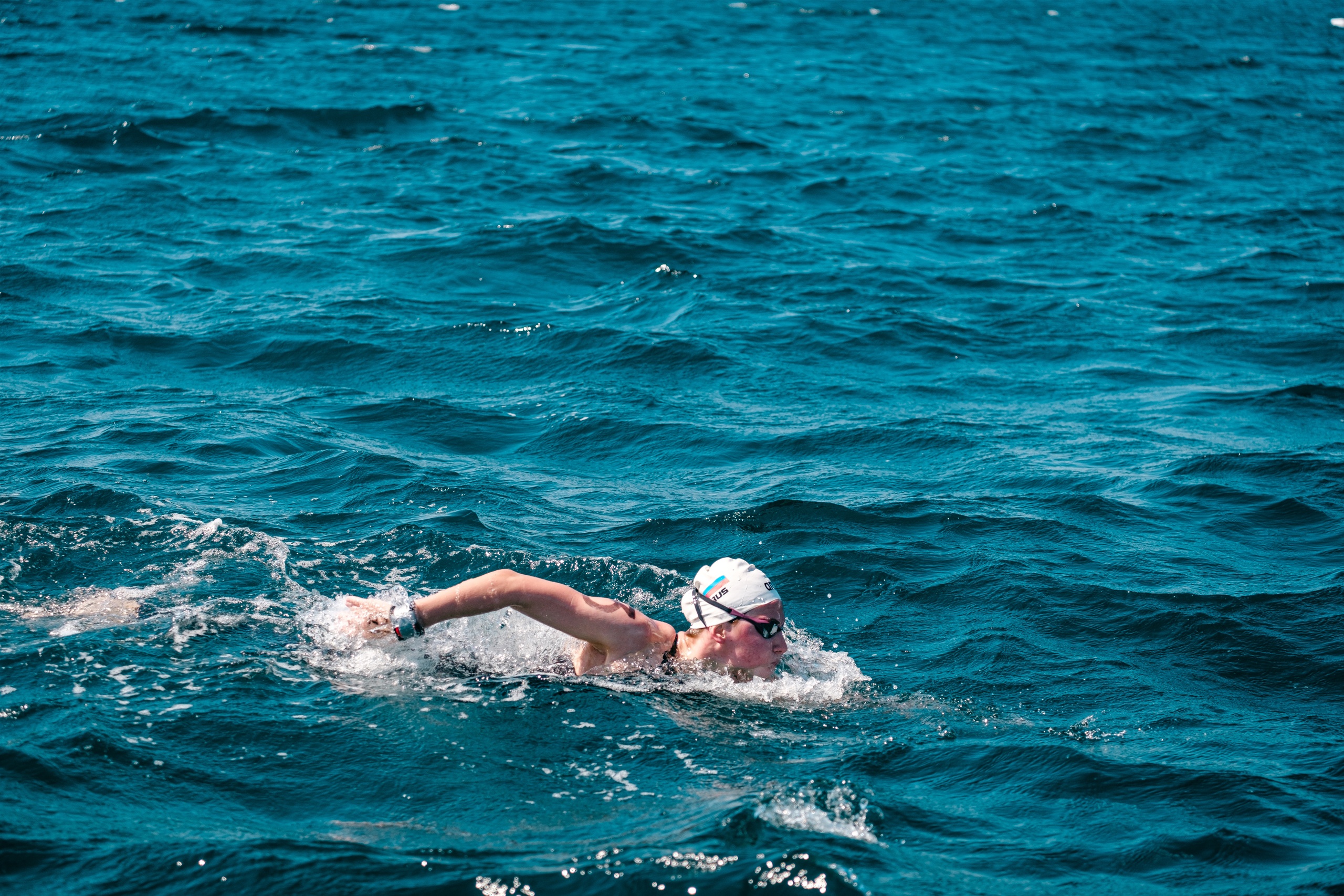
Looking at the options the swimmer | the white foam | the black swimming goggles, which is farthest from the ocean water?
the black swimming goggles

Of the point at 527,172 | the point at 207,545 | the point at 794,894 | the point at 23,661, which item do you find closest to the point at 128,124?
the point at 527,172

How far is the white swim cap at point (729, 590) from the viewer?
278 inches

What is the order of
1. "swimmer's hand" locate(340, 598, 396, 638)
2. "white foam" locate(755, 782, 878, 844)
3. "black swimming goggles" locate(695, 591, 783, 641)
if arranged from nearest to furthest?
"white foam" locate(755, 782, 878, 844), "swimmer's hand" locate(340, 598, 396, 638), "black swimming goggles" locate(695, 591, 783, 641)

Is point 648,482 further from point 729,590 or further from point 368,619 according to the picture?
point 368,619

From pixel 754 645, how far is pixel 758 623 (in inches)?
5.0

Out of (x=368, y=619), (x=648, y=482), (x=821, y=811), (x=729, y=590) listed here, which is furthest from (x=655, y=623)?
(x=648, y=482)

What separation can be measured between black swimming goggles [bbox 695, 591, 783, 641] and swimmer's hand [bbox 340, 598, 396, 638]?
1.69m

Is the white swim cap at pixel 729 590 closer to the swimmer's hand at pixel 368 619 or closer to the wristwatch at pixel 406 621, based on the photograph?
the wristwatch at pixel 406 621

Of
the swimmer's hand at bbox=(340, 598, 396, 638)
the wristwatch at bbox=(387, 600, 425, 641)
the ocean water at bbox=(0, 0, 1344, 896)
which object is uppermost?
the wristwatch at bbox=(387, 600, 425, 641)

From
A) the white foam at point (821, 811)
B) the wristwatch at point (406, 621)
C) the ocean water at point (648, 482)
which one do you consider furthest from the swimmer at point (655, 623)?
the white foam at point (821, 811)

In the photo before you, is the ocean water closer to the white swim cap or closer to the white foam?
the white foam

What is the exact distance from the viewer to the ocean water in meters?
5.61

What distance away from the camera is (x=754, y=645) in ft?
23.1

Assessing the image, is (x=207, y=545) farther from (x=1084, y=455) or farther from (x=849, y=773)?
(x=1084, y=455)
